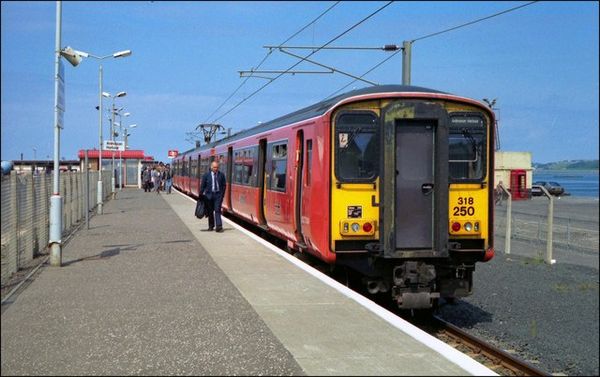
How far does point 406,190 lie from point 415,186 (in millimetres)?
130

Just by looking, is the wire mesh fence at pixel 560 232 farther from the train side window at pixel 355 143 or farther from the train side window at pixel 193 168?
the train side window at pixel 193 168

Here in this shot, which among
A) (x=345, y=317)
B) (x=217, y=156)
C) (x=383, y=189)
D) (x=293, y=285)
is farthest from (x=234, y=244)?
(x=217, y=156)

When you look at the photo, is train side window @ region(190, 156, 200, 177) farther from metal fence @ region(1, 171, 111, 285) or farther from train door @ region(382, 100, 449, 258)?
train door @ region(382, 100, 449, 258)

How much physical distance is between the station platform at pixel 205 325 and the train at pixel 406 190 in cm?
73

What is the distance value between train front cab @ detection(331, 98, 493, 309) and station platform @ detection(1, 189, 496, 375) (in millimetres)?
781

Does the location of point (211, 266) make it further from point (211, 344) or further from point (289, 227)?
point (211, 344)

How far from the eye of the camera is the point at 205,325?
6.89 meters

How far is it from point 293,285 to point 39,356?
4.08 m

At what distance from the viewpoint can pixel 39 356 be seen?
573cm

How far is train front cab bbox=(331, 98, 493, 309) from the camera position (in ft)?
28.6

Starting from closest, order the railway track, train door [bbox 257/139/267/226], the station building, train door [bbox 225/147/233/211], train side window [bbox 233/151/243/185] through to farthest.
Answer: the railway track, train door [bbox 257/139/267/226], train side window [bbox 233/151/243/185], train door [bbox 225/147/233/211], the station building

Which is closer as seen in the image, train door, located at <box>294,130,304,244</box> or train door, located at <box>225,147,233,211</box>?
train door, located at <box>294,130,304,244</box>

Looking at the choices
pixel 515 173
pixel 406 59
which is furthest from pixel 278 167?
pixel 515 173

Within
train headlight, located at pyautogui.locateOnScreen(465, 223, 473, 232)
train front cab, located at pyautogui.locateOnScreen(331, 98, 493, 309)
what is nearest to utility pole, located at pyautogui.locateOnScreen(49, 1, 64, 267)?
train front cab, located at pyautogui.locateOnScreen(331, 98, 493, 309)
